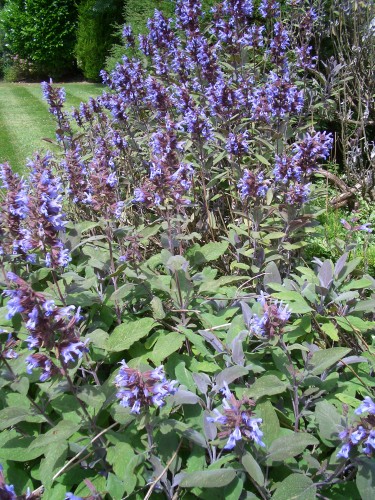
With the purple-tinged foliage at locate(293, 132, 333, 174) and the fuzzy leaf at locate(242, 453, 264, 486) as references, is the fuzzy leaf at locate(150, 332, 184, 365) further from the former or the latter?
the purple-tinged foliage at locate(293, 132, 333, 174)

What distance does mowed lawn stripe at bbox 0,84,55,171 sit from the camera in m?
7.48

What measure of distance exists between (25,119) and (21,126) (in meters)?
0.91

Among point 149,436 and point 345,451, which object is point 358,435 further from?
point 149,436

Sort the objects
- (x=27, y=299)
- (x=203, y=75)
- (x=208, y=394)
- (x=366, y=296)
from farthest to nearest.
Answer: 1. (x=203, y=75)
2. (x=366, y=296)
3. (x=208, y=394)
4. (x=27, y=299)

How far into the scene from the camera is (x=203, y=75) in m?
3.60

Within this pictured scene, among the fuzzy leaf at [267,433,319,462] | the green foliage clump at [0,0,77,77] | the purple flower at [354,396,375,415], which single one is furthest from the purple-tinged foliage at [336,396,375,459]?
the green foliage clump at [0,0,77,77]

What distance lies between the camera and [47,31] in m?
17.4

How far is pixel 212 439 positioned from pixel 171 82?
337 centimetres

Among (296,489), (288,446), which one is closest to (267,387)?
(288,446)

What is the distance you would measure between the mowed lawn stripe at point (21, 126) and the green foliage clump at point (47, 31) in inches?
127

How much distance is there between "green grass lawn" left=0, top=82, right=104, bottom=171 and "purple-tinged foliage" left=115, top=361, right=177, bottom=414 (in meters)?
3.96

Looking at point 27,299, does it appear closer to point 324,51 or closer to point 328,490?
point 328,490

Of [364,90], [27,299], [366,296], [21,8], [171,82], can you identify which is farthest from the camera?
[21,8]

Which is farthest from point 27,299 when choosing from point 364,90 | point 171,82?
point 364,90
